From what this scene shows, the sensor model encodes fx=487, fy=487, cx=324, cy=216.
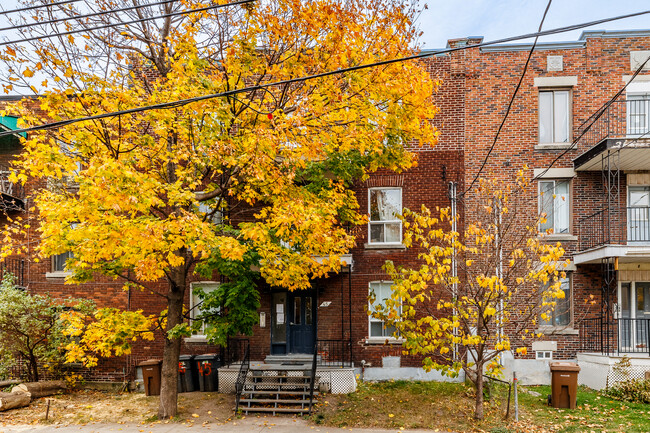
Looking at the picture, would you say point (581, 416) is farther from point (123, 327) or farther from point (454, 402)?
point (123, 327)

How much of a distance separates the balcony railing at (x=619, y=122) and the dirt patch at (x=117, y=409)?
13.6 metres

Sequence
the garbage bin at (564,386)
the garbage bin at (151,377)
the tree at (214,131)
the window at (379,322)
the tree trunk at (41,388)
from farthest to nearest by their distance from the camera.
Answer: the window at (379,322) < the garbage bin at (151,377) < the tree trunk at (41,388) < the garbage bin at (564,386) < the tree at (214,131)

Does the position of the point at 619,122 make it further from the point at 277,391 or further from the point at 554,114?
the point at 277,391

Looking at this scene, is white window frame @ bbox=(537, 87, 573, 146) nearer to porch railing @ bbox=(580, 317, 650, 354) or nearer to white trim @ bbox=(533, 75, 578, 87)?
white trim @ bbox=(533, 75, 578, 87)

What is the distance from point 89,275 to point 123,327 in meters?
1.59

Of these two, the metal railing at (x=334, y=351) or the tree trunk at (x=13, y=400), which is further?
the metal railing at (x=334, y=351)

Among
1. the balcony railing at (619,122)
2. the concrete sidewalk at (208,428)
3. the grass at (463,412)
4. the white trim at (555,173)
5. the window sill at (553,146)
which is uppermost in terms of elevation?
the balcony railing at (619,122)

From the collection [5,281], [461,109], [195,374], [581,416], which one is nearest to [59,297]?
[5,281]

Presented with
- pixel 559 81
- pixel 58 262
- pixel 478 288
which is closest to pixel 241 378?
pixel 478 288

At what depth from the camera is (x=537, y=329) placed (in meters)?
15.2

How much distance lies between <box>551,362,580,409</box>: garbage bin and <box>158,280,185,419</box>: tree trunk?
9373 millimetres

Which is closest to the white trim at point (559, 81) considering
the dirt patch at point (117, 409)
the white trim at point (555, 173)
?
the white trim at point (555, 173)

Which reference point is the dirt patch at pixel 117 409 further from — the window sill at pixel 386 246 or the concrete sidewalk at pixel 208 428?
the window sill at pixel 386 246

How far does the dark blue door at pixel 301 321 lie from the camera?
15.6 metres
